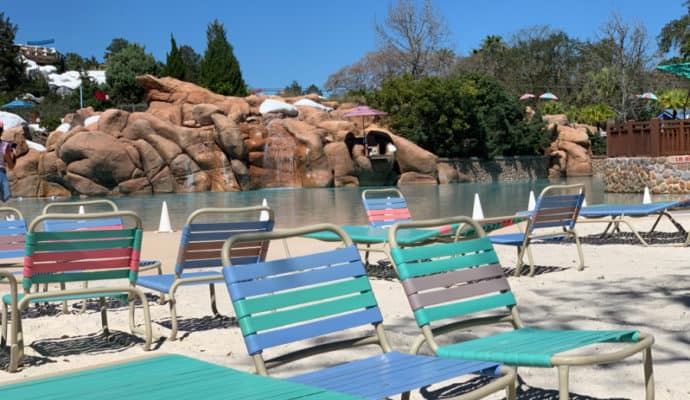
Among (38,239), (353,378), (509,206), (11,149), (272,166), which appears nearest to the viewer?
(353,378)

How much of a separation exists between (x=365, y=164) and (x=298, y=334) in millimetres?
37934

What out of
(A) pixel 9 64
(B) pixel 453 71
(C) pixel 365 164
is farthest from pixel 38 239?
(A) pixel 9 64

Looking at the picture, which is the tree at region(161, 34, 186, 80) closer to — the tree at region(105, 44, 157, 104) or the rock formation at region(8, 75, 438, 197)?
the tree at region(105, 44, 157, 104)

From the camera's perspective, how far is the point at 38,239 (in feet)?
16.7

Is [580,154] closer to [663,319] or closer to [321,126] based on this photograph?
[321,126]

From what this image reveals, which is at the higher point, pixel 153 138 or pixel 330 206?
pixel 153 138

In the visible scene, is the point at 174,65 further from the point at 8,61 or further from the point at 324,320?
the point at 324,320

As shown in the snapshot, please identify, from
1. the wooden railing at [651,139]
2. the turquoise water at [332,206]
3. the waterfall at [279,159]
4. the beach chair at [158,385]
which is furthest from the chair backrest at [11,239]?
the waterfall at [279,159]

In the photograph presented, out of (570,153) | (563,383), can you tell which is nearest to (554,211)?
(563,383)

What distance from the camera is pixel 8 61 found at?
224 feet

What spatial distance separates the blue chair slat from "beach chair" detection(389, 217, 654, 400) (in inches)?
10.2

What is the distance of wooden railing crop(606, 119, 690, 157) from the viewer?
27359 millimetres

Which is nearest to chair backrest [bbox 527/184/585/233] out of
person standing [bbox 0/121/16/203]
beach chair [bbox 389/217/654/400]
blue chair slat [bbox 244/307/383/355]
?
beach chair [bbox 389/217/654/400]

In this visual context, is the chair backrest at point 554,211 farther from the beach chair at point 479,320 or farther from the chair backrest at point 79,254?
the beach chair at point 479,320
